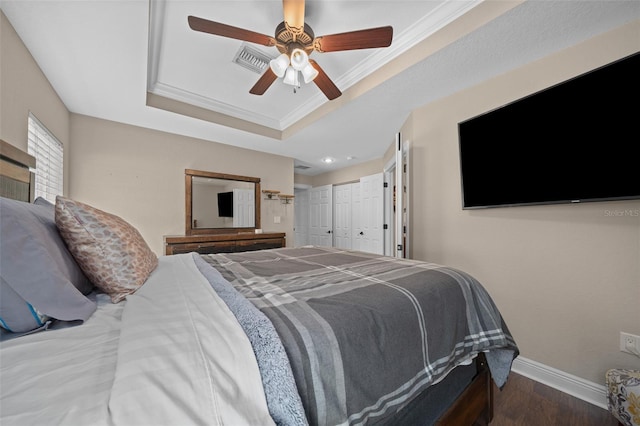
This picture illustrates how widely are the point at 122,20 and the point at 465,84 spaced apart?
2655 mm

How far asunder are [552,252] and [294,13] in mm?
2432

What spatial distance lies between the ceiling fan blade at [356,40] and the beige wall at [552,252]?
117 cm

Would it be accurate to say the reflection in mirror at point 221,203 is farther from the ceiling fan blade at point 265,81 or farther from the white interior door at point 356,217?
the white interior door at point 356,217

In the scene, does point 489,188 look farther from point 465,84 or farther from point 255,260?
point 255,260

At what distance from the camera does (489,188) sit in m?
1.96

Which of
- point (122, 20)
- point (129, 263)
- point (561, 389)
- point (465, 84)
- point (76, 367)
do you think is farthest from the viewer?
point (465, 84)

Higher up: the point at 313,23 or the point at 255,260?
the point at 313,23

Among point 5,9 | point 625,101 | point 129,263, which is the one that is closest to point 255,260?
point 129,263

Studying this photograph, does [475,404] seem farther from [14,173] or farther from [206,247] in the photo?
[206,247]

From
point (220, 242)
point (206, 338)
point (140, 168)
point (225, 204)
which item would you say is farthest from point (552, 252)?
point (140, 168)

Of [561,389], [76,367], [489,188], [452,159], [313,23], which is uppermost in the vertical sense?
[313,23]

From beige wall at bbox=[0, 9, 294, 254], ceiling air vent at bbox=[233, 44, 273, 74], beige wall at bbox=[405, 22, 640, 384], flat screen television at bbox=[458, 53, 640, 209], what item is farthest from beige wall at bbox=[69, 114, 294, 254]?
flat screen television at bbox=[458, 53, 640, 209]

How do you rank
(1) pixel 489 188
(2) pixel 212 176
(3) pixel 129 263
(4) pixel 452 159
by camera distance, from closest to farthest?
(3) pixel 129 263 < (1) pixel 489 188 < (4) pixel 452 159 < (2) pixel 212 176

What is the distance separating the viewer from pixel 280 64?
1685mm
